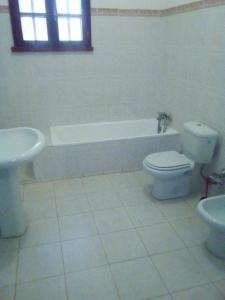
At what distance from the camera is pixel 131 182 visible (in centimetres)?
286

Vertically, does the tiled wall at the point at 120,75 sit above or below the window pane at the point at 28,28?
below

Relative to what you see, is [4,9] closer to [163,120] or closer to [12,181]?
[12,181]

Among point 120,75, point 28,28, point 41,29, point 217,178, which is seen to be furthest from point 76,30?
point 217,178

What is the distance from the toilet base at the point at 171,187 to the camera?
2475mm

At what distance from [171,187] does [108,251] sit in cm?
94

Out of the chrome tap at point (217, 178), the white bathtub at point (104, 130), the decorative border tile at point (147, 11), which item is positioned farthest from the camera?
the white bathtub at point (104, 130)

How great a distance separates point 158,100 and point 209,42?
3.86ft

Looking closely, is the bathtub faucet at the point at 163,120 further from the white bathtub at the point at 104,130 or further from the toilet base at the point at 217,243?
the toilet base at the point at 217,243

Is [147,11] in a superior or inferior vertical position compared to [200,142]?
superior

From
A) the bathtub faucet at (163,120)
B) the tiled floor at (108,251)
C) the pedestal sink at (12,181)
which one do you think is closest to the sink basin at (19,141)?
the pedestal sink at (12,181)

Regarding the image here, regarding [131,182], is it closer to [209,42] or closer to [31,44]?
[209,42]

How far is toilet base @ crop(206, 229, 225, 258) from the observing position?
70.6 inches

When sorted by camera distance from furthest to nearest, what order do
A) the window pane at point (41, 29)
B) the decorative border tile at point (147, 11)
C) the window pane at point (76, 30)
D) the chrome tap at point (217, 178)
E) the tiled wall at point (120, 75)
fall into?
the window pane at point (76, 30)
the window pane at point (41, 29)
the tiled wall at point (120, 75)
the decorative border tile at point (147, 11)
the chrome tap at point (217, 178)

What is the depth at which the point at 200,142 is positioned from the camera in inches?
93.1
